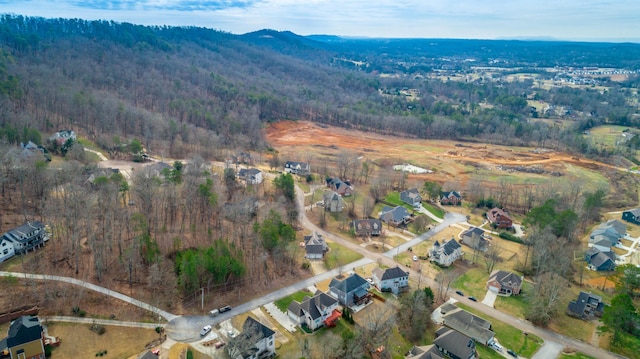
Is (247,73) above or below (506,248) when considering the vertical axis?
above

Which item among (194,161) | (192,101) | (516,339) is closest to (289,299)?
(516,339)

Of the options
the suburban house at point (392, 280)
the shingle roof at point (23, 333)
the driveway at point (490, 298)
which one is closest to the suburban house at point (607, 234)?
the driveway at point (490, 298)

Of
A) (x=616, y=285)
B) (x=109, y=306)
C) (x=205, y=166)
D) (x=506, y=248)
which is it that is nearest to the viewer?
(x=109, y=306)

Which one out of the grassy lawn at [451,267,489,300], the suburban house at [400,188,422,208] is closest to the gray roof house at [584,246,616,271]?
the grassy lawn at [451,267,489,300]

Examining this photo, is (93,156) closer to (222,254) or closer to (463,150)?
(222,254)

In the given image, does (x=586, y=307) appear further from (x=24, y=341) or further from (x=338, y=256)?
(x=24, y=341)

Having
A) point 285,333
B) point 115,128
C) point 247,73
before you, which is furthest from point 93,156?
point 247,73
